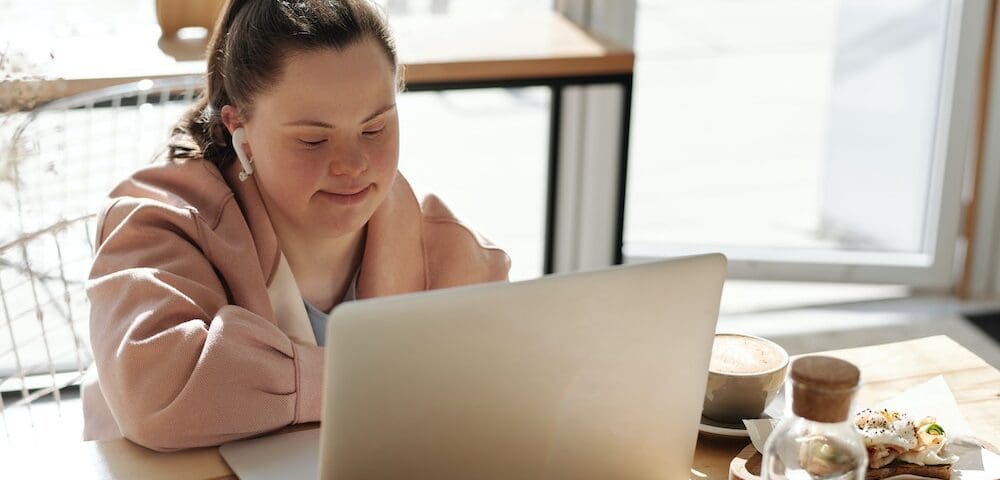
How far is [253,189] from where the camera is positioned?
4.47 ft

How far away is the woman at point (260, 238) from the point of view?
1138 mm

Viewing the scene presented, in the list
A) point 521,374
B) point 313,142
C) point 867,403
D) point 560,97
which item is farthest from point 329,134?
point 560,97

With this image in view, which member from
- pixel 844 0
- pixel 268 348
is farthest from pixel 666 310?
pixel 844 0

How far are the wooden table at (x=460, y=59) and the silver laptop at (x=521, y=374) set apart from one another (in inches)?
50.2

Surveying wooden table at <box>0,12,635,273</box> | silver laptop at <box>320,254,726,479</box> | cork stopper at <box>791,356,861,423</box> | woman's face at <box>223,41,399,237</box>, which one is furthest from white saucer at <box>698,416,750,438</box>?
wooden table at <box>0,12,635,273</box>

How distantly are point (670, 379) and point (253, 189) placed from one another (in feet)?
1.98

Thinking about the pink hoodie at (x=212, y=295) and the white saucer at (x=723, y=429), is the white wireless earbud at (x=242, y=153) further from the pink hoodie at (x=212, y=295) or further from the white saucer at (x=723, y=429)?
the white saucer at (x=723, y=429)

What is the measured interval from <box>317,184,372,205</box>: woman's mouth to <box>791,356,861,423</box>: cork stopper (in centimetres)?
Answer: 61

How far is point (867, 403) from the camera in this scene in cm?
123

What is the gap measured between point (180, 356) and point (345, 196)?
278 mm

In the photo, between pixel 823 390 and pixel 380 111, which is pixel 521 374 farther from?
pixel 380 111

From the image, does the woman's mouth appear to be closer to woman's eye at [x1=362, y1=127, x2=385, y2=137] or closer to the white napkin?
woman's eye at [x1=362, y1=127, x2=385, y2=137]

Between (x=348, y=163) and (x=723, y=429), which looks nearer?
(x=723, y=429)

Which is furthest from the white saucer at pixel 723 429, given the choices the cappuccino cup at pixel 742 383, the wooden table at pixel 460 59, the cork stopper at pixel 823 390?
the wooden table at pixel 460 59
